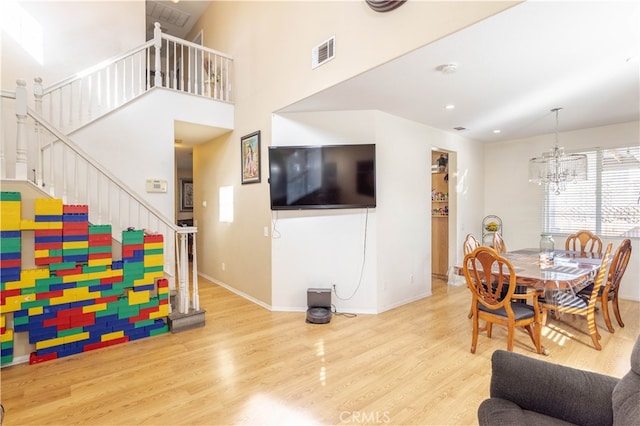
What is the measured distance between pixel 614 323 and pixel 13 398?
5735 mm

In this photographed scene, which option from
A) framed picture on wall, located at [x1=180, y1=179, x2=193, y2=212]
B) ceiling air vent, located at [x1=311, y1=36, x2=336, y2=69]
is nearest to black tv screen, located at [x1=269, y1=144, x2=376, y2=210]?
ceiling air vent, located at [x1=311, y1=36, x2=336, y2=69]

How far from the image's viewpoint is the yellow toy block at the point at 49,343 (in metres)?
2.64

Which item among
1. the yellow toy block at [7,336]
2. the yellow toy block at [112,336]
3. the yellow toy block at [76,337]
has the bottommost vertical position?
the yellow toy block at [112,336]

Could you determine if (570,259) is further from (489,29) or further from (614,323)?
(489,29)

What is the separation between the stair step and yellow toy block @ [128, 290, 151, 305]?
349mm

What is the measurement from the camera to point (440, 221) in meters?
5.59

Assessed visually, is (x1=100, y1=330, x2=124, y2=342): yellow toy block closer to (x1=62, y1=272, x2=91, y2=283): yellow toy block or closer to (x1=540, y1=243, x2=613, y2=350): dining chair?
(x1=62, y1=272, x2=91, y2=283): yellow toy block

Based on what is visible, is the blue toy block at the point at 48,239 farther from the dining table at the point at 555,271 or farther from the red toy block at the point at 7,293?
the dining table at the point at 555,271

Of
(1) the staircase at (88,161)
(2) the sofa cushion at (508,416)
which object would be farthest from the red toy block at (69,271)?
(2) the sofa cushion at (508,416)

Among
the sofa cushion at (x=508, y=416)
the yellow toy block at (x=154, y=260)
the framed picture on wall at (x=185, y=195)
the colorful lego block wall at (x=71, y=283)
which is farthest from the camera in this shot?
the framed picture on wall at (x=185, y=195)

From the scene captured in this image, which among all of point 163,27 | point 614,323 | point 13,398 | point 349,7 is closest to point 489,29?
point 349,7

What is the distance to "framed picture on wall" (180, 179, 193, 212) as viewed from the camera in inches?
335

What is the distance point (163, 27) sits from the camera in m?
6.55

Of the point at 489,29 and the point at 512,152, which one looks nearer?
the point at 489,29
